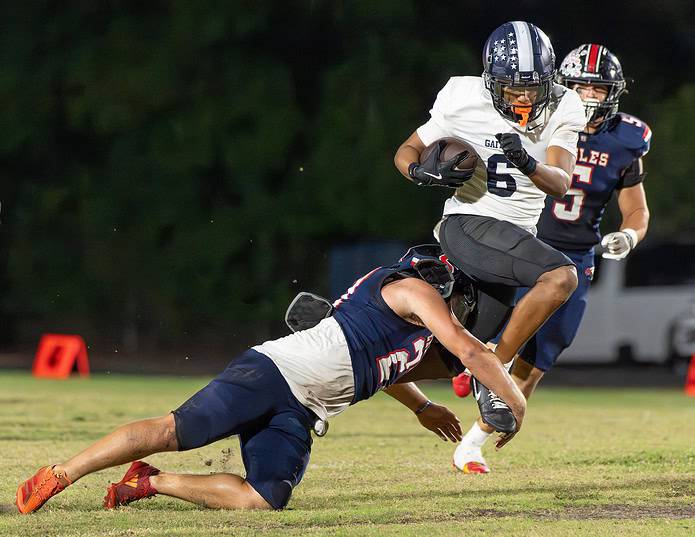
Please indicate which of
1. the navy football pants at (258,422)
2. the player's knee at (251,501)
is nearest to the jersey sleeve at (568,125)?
the navy football pants at (258,422)

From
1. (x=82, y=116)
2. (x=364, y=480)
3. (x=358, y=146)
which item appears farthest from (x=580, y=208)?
(x=82, y=116)

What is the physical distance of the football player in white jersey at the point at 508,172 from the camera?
4859 millimetres

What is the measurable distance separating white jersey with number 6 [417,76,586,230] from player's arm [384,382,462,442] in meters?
0.78

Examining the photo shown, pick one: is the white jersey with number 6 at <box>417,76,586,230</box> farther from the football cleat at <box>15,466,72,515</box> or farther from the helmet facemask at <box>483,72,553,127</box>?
the football cleat at <box>15,466,72,515</box>

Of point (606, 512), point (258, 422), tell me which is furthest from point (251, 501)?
point (606, 512)

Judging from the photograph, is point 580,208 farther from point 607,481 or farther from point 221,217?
point 221,217

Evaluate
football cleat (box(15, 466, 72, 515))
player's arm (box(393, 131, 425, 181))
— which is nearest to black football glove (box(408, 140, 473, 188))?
player's arm (box(393, 131, 425, 181))

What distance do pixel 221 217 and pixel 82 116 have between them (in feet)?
6.73

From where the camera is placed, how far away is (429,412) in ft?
15.9

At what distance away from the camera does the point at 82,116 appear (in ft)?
50.6

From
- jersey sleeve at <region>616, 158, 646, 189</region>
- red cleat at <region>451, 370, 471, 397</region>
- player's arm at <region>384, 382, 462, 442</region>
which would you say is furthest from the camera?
jersey sleeve at <region>616, 158, 646, 189</region>

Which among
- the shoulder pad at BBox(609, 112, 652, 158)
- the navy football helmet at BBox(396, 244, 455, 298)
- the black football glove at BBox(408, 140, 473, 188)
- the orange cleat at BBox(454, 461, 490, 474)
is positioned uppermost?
the black football glove at BBox(408, 140, 473, 188)

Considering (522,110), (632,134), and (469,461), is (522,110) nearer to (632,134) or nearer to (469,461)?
(469,461)

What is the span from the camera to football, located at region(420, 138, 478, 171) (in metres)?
4.76
